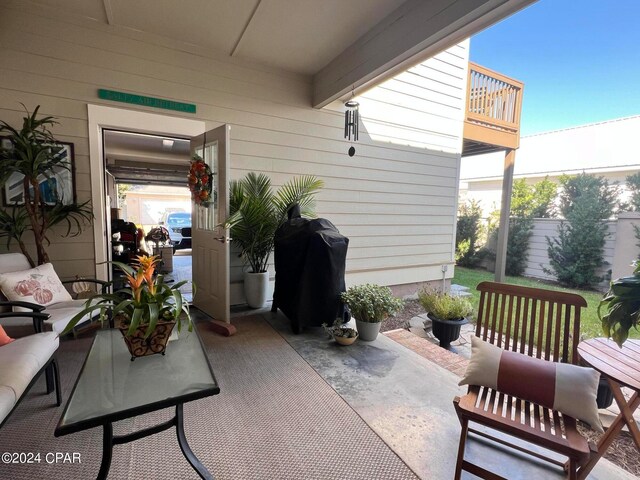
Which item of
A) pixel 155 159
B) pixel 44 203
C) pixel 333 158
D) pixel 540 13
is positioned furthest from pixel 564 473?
pixel 155 159

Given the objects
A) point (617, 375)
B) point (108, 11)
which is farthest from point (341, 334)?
point (108, 11)

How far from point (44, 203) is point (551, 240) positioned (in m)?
9.17

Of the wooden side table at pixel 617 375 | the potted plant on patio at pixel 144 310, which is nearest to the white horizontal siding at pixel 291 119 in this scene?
the potted plant on patio at pixel 144 310

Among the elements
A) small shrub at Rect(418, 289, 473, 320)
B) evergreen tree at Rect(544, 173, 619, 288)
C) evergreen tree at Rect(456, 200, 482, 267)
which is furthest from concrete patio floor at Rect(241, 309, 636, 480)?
evergreen tree at Rect(456, 200, 482, 267)

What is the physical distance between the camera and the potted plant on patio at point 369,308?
2.96 metres

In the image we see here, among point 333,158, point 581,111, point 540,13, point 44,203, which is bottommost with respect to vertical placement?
point 44,203

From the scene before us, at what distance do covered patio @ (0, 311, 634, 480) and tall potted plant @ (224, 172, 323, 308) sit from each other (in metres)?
1.28

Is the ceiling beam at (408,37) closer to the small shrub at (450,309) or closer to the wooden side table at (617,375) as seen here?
the wooden side table at (617,375)

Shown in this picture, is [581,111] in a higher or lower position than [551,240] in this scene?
higher

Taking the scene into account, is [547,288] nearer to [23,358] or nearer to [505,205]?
[505,205]

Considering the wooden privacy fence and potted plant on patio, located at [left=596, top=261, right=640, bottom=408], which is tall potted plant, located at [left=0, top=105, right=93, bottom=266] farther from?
the wooden privacy fence

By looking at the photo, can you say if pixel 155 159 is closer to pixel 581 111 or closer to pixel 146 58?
pixel 146 58

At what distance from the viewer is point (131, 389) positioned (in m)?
1.29

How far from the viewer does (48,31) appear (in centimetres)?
286
